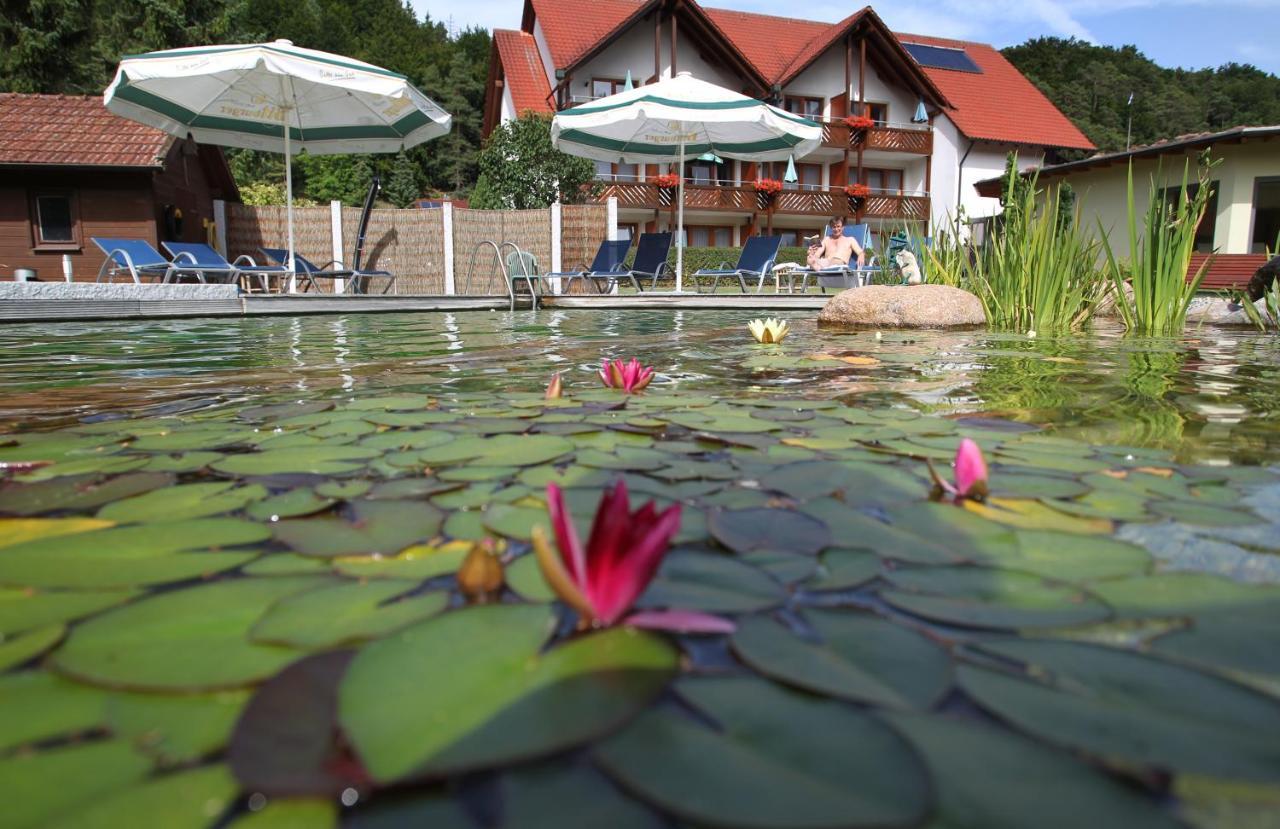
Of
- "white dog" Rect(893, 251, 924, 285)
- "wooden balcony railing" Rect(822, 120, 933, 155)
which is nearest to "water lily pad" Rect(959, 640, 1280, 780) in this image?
"white dog" Rect(893, 251, 924, 285)

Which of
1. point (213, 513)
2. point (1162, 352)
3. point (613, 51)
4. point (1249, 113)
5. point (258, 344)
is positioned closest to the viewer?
point (213, 513)

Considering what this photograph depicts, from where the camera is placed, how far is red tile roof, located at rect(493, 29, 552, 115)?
1983 centimetres

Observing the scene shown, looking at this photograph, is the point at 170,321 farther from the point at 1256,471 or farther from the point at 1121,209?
the point at 1121,209

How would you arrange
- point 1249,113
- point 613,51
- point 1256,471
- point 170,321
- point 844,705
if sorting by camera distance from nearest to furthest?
1. point 844,705
2. point 1256,471
3. point 170,321
4. point 613,51
5. point 1249,113

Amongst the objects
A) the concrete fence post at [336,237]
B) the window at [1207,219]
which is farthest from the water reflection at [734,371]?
the window at [1207,219]

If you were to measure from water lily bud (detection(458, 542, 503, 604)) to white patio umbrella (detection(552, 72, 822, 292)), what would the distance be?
789cm

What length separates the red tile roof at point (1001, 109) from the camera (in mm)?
21828

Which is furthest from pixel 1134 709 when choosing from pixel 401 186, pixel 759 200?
pixel 401 186

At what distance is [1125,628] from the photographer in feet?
2.27

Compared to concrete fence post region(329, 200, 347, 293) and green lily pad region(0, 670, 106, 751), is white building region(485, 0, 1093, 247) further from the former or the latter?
green lily pad region(0, 670, 106, 751)

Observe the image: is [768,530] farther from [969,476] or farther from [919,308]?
[919,308]

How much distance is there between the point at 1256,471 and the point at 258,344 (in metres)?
4.37

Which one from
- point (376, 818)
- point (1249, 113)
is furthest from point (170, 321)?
point (1249, 113)

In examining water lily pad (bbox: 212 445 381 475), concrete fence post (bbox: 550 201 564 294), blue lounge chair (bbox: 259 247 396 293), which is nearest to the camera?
water lily pad (bbox: 212 445 381 475)
